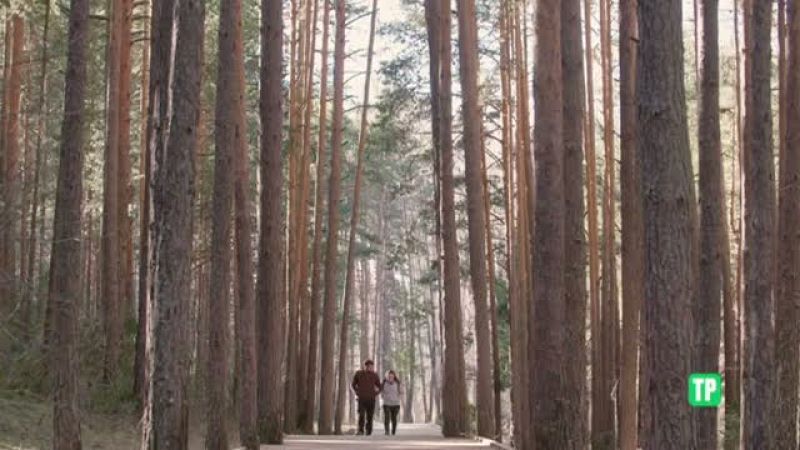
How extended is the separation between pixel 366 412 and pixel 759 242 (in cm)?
1276

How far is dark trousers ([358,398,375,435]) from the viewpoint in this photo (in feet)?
78.9

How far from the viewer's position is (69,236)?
14.1m

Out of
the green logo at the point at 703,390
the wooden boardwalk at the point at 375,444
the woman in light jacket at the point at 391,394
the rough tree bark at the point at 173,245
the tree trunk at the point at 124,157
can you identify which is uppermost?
the tree trunk at the point at 124,157

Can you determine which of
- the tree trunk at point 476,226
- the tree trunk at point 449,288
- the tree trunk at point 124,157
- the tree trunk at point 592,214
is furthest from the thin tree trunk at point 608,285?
the tree trunk at point 124,157

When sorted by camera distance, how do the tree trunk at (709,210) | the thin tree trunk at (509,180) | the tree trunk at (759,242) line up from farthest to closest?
the thin tree trunk at (509,180) → the tree trunk at (759,242) → the tree trunk at (709,210)

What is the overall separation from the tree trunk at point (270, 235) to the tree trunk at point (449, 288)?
4.06 metres

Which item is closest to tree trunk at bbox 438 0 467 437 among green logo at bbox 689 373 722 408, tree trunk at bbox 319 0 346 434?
tree trunk at bbox 319 0 346 434

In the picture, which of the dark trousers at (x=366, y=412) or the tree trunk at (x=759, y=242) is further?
the dark trousers at (x=366, y=412)

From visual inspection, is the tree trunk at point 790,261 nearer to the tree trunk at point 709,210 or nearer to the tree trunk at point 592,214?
the tree trunk at point 709,210

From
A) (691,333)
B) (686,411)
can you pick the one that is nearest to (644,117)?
(691,333)

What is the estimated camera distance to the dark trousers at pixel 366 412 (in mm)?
24042

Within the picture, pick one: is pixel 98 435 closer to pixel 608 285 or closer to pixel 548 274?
pixel 548 274

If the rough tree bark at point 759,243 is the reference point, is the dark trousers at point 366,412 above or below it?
below

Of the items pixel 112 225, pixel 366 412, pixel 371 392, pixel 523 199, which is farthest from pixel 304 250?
pixel 112 225
